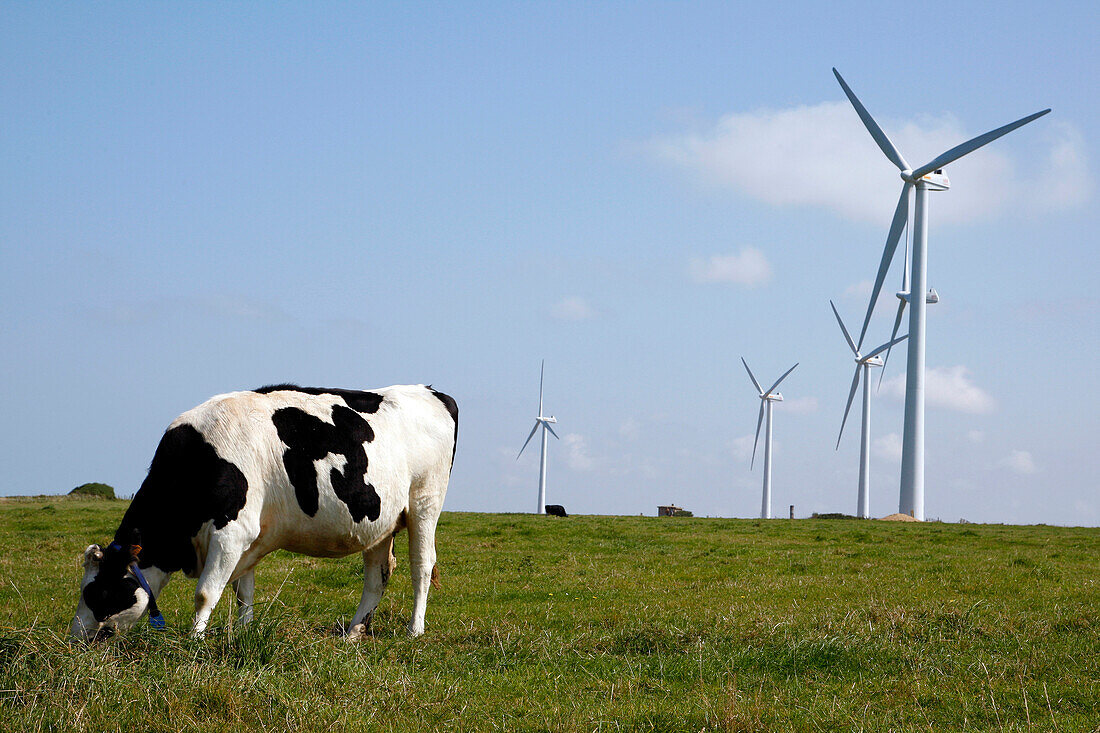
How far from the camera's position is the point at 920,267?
46562 mm

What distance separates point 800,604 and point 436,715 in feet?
24.6

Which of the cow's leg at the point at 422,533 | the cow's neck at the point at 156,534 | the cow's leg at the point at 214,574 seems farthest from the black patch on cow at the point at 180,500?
the cow's leg at the point at 422,533

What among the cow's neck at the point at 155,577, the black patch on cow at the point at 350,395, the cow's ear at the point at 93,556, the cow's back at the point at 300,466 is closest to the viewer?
the cow's ear at the point at 93,556

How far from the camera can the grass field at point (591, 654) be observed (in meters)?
6.43

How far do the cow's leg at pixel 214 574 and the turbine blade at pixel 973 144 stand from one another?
140 feet

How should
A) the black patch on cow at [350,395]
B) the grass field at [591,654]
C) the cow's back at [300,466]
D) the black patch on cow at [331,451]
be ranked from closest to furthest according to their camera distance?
1. the grass field at [591,654]
2. the cow's back at [300,466]
3. the black patch on cow at [331,451]
4. the black patch on cow at [350,395]

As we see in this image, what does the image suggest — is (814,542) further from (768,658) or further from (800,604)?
(768,658)

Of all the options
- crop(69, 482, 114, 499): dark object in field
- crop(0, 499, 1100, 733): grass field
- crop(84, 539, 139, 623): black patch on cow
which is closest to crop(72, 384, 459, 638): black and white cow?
crop(84, 539, 139, 623): black patch on cow

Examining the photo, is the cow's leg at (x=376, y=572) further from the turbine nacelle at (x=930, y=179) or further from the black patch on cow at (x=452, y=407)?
the turbine nacelle at (x=930, y=179)

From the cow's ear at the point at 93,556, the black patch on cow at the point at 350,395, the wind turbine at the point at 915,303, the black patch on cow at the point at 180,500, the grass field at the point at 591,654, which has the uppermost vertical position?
the wind turbine at the point at 915,303

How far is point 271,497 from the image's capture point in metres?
9.03

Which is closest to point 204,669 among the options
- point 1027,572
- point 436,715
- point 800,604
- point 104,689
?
point 104,689

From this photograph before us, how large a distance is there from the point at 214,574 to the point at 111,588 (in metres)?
0.77

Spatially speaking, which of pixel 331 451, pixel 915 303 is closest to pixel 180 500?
pixel 331 451
